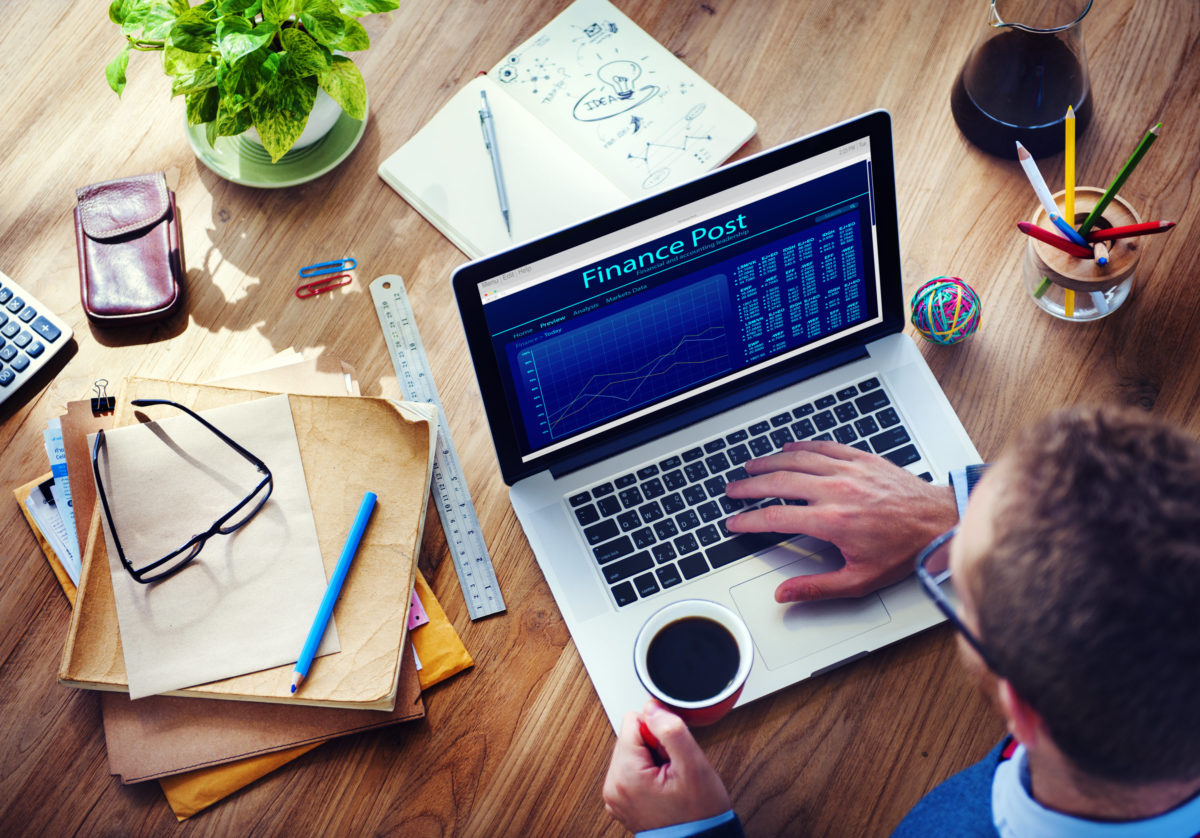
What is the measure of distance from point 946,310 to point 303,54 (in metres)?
0.81

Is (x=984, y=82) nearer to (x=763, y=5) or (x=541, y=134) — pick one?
(x=763, y=5)

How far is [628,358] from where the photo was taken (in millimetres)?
1022

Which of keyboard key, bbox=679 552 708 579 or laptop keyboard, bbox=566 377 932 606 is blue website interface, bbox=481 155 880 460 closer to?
laptop keyboard, bbox=566 377 932 606

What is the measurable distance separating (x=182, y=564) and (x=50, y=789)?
0.29 meters

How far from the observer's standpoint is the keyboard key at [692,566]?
102cm

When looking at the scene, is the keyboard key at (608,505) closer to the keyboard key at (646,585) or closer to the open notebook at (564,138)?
the keyboard key at (646,585)

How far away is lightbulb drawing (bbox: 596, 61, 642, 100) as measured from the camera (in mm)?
1243

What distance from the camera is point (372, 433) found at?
1.07 m

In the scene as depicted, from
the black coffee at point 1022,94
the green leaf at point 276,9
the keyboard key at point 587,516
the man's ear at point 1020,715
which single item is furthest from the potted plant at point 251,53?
the man's ear at point 1020,715

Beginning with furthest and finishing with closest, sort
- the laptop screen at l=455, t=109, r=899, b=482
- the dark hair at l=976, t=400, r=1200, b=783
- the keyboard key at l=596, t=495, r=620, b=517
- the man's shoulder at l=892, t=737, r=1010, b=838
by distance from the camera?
the keyboard key at l=596, t=495, r=620, b=517 < the laptop screen at l=455, t=109, r=899, b=482 < the man's shoulder at l=892, t=737, r=1010, b=838 < the dark hair at l=976, t=400, r=1200, b=783

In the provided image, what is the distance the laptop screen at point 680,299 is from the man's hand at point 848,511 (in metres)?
0.12

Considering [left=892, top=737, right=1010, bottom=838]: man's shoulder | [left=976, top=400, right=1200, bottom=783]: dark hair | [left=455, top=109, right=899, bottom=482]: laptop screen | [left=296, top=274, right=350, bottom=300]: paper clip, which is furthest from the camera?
[left=296, top=274, right=350, bottom=300]: paper clip

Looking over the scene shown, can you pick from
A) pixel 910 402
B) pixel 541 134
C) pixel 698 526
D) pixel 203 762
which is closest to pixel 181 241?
pixel 541 134

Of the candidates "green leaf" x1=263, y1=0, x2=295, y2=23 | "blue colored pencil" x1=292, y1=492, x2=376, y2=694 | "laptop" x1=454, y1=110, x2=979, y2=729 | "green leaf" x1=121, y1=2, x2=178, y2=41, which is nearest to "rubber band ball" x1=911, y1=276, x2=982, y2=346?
"laptop" x1=454, y1=110, x2=979, y2=729
